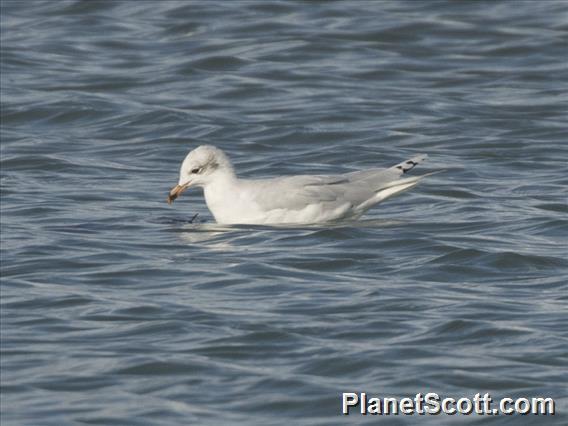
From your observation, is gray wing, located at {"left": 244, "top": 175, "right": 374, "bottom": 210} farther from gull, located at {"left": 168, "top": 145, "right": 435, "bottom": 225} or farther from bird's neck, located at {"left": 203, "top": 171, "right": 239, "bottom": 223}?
bird's neck, located at {"left": 203, "top": 171, "right": 239, "bottom": 223}

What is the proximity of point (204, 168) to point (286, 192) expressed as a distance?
2.63ft

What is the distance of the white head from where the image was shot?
1256 centimetres

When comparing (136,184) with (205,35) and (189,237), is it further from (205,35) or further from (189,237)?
(205,35)

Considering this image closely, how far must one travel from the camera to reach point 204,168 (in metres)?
12.6

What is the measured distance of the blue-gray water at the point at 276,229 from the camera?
27.7 ft

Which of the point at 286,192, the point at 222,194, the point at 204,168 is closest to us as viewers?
the point at 286,192

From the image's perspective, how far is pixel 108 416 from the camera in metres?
7.85

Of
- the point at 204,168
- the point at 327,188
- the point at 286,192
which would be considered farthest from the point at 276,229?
the point at 204,168

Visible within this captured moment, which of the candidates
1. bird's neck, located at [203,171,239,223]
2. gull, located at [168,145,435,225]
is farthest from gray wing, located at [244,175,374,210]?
bird's neck, located at [203,171,239,223]

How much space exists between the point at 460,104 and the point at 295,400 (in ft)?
31.3

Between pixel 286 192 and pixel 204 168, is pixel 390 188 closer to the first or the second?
pixel 286 192

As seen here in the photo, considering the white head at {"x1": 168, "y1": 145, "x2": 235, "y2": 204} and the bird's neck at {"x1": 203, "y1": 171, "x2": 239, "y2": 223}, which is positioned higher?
the white head at {"x1": 168, "y1": 145, "x2": 235, "y2": 204}

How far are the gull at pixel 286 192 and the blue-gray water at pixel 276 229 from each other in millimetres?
158

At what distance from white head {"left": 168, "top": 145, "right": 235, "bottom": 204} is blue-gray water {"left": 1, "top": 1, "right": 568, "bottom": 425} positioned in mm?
349
